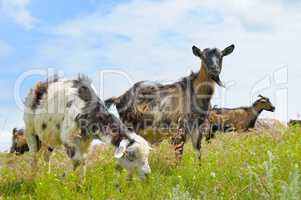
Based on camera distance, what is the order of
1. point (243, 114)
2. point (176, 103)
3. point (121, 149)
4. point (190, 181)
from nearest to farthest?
point (190, 181), point (121, 149), point (176, 103), point (243, 114)

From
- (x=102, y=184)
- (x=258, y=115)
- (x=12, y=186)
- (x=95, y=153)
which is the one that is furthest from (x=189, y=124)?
(x=258, y=115)

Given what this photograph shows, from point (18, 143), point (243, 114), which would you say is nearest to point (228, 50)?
point (18, 143)

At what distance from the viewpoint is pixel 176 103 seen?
14.1 meters

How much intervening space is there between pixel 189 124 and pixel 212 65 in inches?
66.9

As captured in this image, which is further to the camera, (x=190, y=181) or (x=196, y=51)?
(x=196, y=51)

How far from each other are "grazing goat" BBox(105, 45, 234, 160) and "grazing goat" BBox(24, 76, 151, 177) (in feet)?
8.98

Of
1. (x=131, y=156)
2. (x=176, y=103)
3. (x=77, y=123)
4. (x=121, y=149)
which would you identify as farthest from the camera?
(x=176, y=103)

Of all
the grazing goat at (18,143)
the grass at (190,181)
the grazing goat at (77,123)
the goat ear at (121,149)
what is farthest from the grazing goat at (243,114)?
the goat ear at (121,149)

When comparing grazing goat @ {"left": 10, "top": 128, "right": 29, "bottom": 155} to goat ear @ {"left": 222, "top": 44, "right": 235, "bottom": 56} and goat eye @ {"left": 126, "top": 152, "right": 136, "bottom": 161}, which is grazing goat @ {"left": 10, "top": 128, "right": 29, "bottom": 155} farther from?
goat eye @ {"left": 126, "top": 152, "right": 136, "bottom": 161}

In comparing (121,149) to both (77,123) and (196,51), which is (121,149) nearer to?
(77,123)

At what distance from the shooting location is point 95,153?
46.1ft

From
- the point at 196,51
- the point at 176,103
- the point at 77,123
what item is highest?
the point at 196,51

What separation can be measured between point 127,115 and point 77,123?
3.71 meters

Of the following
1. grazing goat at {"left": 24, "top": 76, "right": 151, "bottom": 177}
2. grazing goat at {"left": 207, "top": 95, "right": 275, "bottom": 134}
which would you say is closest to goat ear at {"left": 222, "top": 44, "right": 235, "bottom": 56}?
grazing goat at {"left": 24, "top": 76, "right": 151, "bottom": 177}
